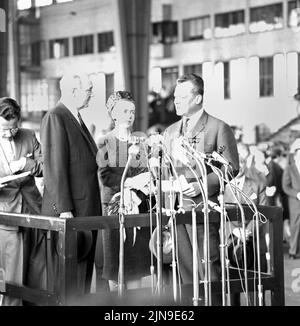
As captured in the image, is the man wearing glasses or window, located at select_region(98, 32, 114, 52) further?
window, located at select_region(98, 32, 114, 52)

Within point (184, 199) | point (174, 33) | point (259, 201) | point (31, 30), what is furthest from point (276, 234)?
point (174, 33)

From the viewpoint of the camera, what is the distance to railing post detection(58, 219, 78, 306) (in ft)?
10.7

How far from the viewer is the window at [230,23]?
6.88 metres

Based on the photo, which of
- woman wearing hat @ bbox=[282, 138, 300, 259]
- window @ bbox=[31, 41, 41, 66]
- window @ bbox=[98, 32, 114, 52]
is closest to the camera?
window @ bbox=[31, 41, 41, 66]

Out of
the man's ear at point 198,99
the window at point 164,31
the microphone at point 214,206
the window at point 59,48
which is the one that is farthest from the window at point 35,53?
the microphone at point 214,206

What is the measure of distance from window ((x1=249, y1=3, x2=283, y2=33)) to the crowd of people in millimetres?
2677

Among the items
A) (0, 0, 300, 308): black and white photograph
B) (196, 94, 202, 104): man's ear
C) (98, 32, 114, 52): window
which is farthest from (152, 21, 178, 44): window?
(196, 94, 202, 104): man's ear

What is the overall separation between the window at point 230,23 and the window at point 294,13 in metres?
0.57

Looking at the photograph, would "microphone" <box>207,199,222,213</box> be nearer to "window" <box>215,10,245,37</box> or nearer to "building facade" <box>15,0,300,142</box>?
"building facade" <box>15,0,300,142</box>

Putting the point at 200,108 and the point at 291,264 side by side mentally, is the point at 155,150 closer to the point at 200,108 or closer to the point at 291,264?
the point at 200,108

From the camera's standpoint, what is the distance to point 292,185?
673cm

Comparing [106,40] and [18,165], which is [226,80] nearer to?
[18,165]

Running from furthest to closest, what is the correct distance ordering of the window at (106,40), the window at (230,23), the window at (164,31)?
the window at (164,31)
the window at (106,40)
the window at (230,23)

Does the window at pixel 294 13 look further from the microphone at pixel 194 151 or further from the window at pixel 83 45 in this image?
the microphone at pixel 194 151
